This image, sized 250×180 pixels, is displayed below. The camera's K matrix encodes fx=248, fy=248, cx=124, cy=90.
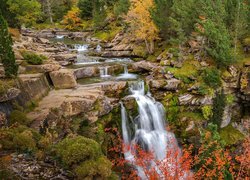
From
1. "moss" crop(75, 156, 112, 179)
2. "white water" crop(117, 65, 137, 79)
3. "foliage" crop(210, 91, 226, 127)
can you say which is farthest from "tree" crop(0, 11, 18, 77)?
"foliage" crop(210, 91, 226, 127)

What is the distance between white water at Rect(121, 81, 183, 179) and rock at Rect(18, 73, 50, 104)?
784 cm

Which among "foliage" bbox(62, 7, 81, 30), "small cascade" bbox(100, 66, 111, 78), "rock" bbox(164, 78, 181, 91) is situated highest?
"foliage" bbox(62, 7, 81, 30)

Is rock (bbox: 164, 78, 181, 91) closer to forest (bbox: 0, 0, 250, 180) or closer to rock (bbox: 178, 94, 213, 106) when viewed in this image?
forest (bbox: 0, 0, 250, 180)

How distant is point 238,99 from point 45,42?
34.9 meters

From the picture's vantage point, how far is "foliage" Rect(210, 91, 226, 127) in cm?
2638

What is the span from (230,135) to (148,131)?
380 inches

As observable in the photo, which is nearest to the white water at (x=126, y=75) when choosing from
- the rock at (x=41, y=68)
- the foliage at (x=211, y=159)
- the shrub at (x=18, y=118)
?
the rock at (x=41, y=68)

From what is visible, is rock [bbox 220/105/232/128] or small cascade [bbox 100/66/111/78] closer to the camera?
rock [bbox 220/105/232/128]

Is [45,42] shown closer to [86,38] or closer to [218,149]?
[86,38]

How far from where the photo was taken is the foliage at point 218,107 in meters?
26.4

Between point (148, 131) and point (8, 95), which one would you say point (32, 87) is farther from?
point (148, 131)

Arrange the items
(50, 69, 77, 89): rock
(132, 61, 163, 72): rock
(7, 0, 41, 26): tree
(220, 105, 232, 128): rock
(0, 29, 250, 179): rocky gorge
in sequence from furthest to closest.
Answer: (7, 0, 41, 26): tree
(132, 61, 163, 72): rock
(220, 105, 232, 128): rock
(50, 69, 77, 89): rock
(0, 29, 250, 179): rocky gorge

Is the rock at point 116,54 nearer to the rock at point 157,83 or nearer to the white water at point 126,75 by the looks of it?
the white water at point 126,75

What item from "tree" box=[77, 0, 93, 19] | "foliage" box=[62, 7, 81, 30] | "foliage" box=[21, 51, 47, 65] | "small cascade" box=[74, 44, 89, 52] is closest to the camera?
"foliage" box=[21, 51, 47, 65]
